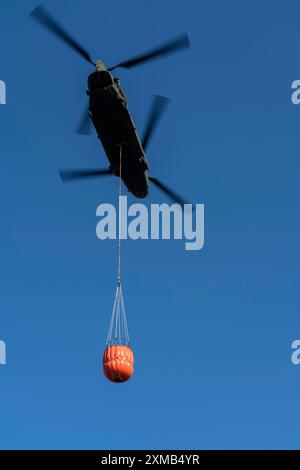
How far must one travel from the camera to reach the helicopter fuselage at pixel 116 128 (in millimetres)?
24422

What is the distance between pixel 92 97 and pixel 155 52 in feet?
8.55

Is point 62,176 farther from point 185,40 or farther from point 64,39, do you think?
point 185,40

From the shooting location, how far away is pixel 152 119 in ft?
87.2

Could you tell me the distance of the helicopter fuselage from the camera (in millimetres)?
24422

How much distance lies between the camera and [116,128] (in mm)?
25188

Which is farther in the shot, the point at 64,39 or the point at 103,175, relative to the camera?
the point at 103,175

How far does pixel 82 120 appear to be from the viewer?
26.2m
